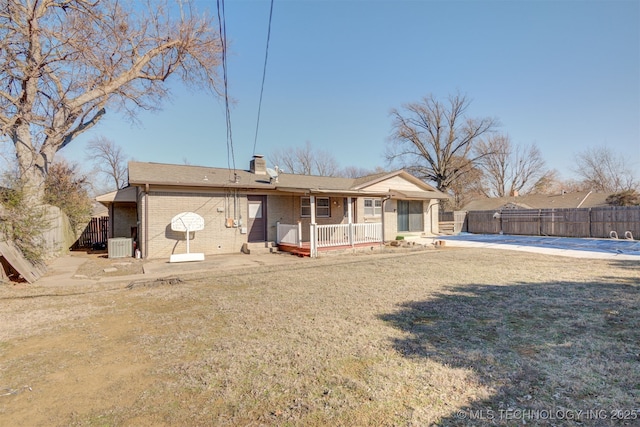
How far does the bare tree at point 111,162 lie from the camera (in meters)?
36.2

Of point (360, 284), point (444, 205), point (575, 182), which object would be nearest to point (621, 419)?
point (360, 284)

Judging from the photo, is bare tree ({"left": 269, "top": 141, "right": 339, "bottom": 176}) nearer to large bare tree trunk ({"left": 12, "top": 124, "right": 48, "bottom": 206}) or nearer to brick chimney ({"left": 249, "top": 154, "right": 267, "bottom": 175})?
brick chimney ({"left": 249, "top": 154, "right": 267, "bottom": 175})

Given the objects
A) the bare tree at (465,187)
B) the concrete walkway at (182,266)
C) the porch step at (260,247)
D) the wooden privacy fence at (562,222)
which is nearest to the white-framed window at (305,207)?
the porch step at (260,247)

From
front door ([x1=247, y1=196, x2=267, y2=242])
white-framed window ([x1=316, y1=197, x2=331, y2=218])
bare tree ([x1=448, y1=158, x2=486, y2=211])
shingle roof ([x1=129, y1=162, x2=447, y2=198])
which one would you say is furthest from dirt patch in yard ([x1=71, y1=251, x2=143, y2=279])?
bare tree ([x1=448, y1=158, x2=486, y2=211])

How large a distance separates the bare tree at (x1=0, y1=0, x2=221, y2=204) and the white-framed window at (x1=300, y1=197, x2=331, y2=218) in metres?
8.57

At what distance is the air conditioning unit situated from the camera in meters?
11.4

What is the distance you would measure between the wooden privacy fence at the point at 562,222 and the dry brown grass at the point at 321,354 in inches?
565

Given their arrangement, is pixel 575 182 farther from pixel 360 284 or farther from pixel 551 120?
pixel 360 284

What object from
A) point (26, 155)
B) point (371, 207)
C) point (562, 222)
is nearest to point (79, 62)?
point (26, 155)

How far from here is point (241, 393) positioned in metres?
2.61

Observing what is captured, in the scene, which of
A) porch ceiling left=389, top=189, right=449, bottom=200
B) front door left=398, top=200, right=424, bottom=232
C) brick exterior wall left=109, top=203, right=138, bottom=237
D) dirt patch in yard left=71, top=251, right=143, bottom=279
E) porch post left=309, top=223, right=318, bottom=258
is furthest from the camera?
front door left=398, top=200, right=424, bottom=232

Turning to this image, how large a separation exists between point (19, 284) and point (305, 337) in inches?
303

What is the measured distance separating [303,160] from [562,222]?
2959 centimetres

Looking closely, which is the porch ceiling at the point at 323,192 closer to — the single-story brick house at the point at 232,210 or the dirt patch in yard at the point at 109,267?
the single-story brick house at the point at 232,210
